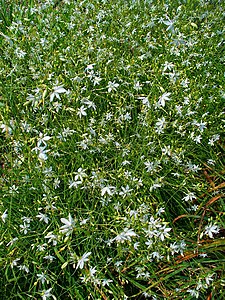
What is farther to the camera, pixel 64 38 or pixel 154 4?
pixel 154 4

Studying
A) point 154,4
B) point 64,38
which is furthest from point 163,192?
point 154,4

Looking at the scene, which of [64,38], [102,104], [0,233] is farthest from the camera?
[64,38]

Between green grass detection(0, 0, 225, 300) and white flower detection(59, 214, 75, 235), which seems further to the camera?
green grass detection(0, 0, 225, 300)

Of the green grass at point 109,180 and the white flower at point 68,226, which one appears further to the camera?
the green grass at point 109,180

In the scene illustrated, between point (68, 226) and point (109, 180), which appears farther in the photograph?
point (109, 180)

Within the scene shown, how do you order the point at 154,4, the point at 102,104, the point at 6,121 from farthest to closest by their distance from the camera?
the point at 154,4 → the point at 102,104 → the point at 6,121

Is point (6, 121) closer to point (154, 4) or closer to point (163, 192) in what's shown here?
point (163, 192)

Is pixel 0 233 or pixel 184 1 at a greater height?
pixel 184 1

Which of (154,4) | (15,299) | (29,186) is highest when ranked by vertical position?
(154,4)
